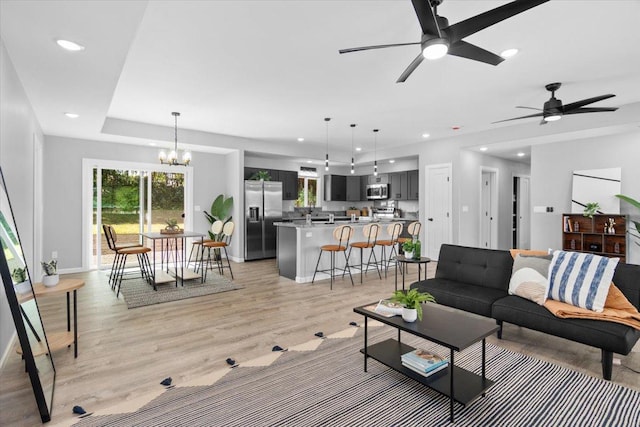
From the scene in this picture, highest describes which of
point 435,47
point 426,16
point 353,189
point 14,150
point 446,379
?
point 426,16

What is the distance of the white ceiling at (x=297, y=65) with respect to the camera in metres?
2.49

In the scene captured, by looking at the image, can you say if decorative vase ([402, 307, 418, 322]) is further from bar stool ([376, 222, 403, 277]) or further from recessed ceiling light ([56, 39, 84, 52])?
bar stool ([376, 222, 403, 277])

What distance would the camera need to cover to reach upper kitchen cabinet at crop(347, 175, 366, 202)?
33.7 ft

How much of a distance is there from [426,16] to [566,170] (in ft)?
18.8

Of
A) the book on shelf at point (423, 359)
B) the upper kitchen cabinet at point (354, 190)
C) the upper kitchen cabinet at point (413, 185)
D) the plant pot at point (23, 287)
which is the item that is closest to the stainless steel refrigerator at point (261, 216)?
the upper kitchen cabinet at point (354, 190)

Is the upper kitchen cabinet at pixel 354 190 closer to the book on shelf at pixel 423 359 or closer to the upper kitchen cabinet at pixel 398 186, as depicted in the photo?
the upper kitchen cabinet at pixel 398 186

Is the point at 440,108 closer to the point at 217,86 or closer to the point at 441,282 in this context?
the point at 441,282

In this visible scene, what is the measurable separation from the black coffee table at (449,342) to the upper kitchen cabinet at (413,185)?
647 cm

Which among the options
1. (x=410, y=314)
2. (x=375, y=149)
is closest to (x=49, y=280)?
(x=410, y=314)

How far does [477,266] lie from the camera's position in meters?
3.58

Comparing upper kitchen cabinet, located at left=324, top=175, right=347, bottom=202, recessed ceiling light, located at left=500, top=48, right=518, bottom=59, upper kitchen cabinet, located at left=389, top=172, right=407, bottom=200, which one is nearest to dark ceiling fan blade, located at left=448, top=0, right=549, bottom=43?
recessed ceiling light, located at left=500, top=48, right=518, bottom=59

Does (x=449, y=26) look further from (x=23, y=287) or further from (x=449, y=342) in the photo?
(x=23, y=287)

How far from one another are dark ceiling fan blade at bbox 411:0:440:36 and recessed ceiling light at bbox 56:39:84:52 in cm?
252

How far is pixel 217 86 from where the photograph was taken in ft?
13.6
